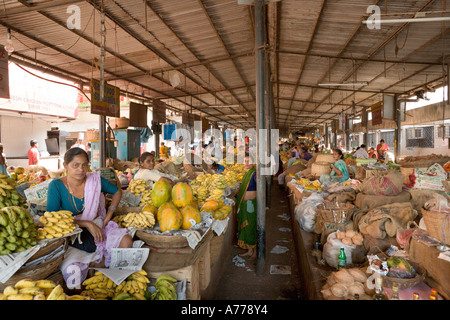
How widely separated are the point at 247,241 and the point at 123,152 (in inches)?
316

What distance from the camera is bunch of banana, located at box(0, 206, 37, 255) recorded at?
1896mm

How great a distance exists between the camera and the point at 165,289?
222 centimetres

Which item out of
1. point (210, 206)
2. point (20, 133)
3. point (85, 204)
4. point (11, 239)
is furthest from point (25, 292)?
point (20, 133)

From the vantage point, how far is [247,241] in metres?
4.99

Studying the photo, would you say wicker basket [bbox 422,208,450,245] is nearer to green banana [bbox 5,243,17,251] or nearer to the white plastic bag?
the white plastic bag

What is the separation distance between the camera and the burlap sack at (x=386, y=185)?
13.8ft

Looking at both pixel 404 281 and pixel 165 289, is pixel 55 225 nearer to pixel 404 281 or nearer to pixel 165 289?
pixel 165 289

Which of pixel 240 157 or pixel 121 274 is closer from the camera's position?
pixel 121 274

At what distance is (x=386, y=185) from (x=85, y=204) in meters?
4.21

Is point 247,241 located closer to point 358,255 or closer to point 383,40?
point 358,255

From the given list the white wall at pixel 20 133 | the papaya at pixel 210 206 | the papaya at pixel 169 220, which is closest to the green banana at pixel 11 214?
the papaya at pixel 169 220

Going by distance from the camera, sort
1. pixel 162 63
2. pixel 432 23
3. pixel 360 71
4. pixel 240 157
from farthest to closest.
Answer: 1. pixel 240 157
2. pixel 360 71
3. pixel 162 63
4. pixel 432 23

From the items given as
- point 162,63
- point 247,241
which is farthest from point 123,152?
point 247,241
